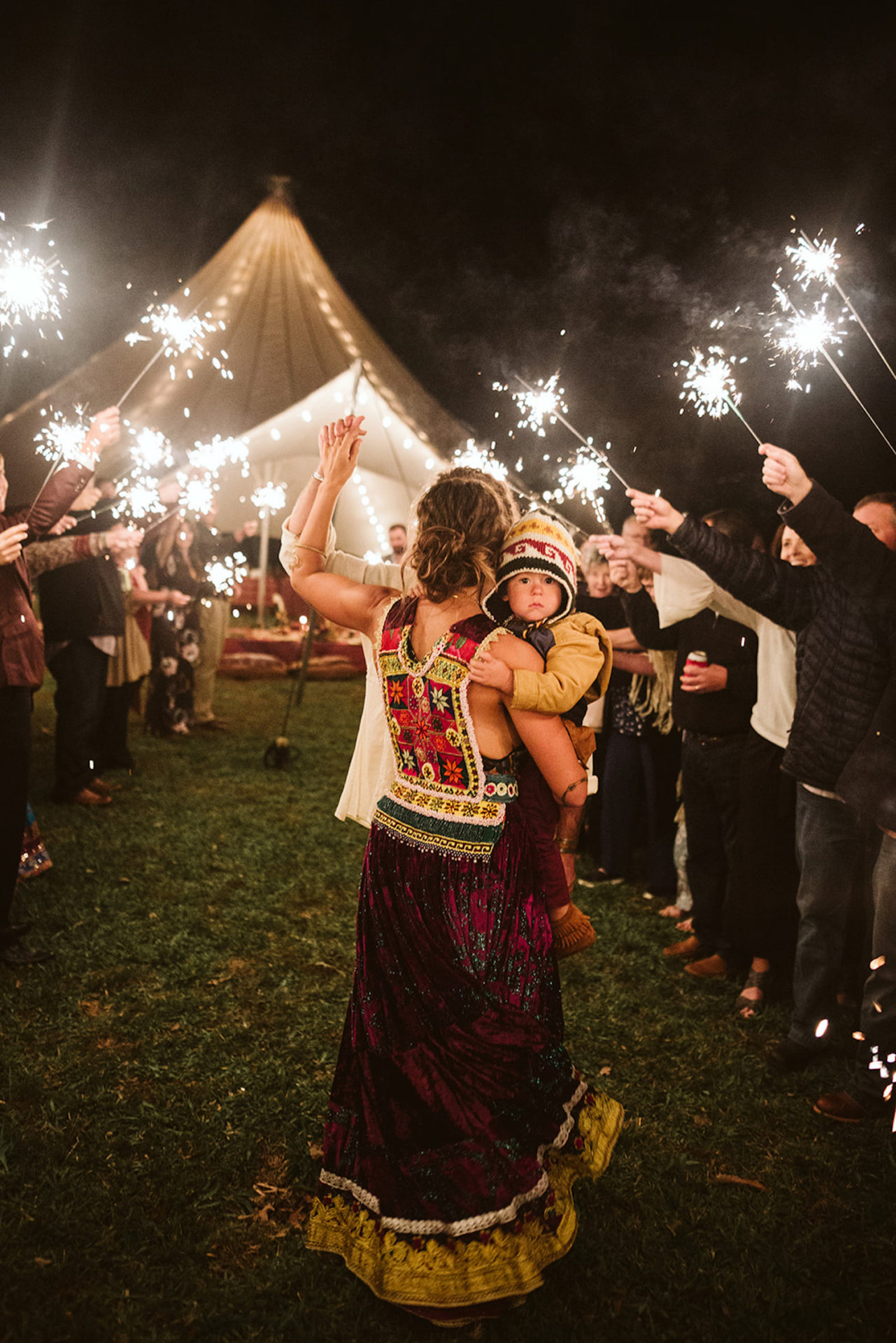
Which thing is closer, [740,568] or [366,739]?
[366,739]

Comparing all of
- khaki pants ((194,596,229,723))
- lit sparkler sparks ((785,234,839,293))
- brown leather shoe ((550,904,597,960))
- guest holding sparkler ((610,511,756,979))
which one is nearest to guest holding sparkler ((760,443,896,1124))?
lit sparkler sparks ((785,234,839,293))

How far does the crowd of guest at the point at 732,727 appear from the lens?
8.86ft

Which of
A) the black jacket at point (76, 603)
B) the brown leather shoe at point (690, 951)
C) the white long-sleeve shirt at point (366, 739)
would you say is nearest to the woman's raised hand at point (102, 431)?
the black jacket at point (76, 603)

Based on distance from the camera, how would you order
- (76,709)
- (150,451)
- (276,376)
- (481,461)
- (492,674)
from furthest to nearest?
(276,376) → (150,451) → (76,709) → (481,461) → (492,674)

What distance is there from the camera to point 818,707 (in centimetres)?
285

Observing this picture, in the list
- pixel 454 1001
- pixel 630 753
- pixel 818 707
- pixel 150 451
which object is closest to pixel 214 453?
pixel 150 451

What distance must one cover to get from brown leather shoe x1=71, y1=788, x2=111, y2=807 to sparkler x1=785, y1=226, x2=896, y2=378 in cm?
508

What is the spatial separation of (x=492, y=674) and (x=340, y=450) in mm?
751

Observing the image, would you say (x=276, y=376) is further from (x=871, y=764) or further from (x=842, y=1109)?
(x=842, y=1109)

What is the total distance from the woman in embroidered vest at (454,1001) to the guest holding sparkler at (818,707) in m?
1.11

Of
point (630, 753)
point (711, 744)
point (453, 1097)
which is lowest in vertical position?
point (453, 1097)

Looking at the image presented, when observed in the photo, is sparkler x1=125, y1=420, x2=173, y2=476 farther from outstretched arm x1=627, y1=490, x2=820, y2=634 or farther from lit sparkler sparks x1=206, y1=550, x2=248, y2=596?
outstretched arm x1=627, y1=490, x2=820, y2=634

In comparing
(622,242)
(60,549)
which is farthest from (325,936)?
(622,242)

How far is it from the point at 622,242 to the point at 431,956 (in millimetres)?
4699
